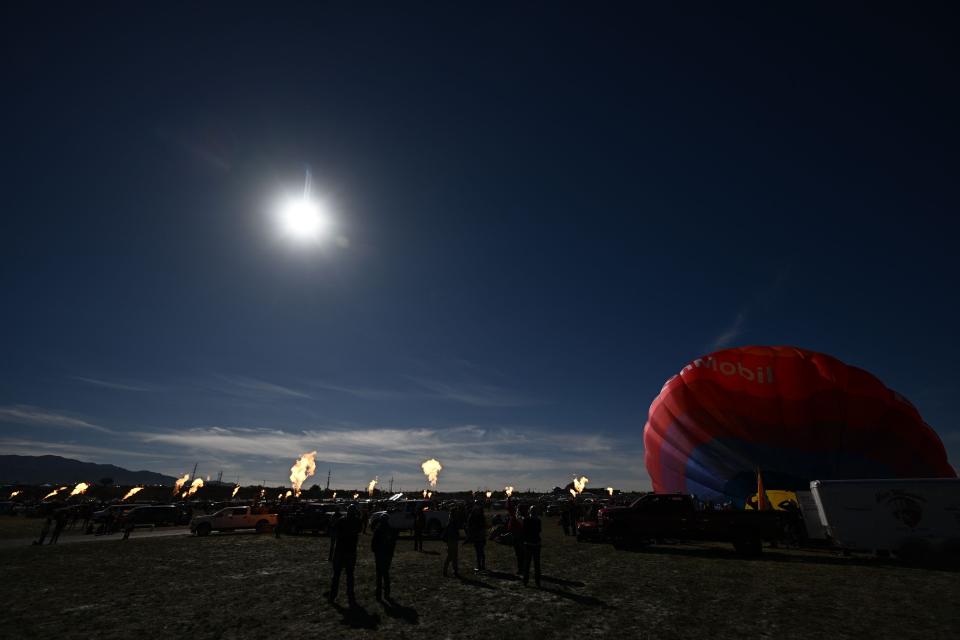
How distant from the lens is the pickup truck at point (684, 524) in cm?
1900

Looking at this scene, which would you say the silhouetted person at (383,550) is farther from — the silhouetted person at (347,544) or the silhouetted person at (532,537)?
the silhouetted person at (532,537)

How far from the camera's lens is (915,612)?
10.1 metres

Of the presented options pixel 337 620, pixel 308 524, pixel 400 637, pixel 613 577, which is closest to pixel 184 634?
pixel 337 620

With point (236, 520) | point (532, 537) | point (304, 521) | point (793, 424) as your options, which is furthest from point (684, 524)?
point (236, 520)

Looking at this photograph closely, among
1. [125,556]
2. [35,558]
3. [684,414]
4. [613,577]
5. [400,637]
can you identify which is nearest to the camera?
[400,637]

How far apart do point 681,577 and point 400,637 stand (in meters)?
10.4

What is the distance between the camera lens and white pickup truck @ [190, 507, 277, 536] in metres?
30.0

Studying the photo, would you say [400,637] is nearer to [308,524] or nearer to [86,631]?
[86,631]

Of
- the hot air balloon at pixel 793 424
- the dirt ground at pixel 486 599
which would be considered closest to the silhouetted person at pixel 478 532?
the dirt ground at pixel 486 599

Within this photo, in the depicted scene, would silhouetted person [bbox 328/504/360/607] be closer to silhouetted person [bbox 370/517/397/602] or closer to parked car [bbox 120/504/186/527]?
silhouetted person [bbox 370/517/397/602]

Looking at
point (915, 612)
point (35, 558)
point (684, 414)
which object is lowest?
point (35, 558)

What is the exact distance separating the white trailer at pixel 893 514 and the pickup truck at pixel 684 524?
2299 millimetres

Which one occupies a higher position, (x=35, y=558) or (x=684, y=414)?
(x=684, y=414)

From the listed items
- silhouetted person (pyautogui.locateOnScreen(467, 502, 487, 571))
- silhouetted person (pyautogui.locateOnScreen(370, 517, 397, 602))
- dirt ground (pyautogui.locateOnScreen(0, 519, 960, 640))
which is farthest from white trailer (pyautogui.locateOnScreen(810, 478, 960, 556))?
silhouetted person (pyautogui.locateOnScreen(370, 517, 397, 602))
